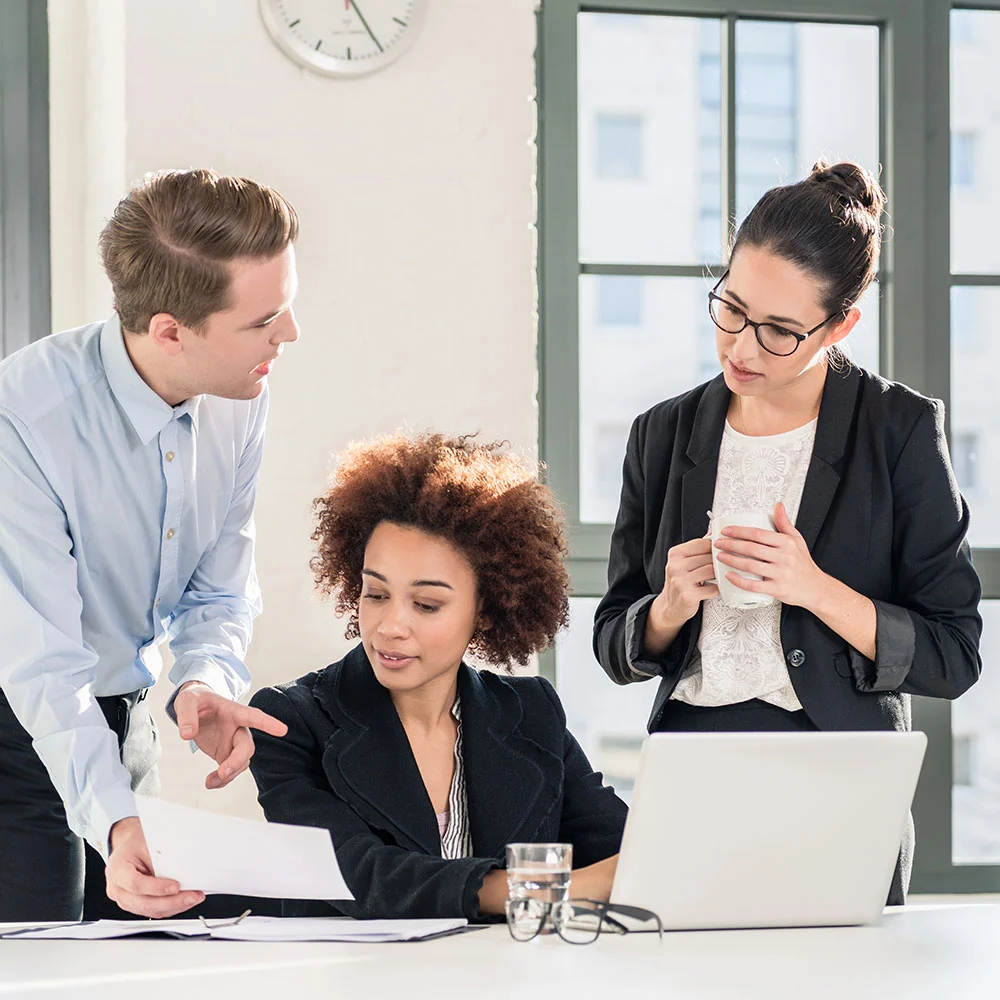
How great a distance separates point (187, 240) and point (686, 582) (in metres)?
0.78

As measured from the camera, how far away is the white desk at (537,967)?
115cm

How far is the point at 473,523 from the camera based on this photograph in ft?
6.22

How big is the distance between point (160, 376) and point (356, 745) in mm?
565

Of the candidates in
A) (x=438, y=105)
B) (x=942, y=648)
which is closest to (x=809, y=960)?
(x=942, y=648)

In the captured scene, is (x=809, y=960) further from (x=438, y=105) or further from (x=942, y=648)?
→ (x=438, y=105)

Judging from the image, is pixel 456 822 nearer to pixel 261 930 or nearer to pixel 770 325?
pixel 261 930

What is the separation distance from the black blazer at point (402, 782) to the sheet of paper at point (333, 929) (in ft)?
0.27

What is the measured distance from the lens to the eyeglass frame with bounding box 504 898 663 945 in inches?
52.1

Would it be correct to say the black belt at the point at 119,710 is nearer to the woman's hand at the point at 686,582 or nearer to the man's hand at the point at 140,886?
the man's hand at the point at 140,886

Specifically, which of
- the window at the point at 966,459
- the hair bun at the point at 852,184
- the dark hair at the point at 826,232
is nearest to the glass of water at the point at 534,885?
the dark hair at the point at 826,232

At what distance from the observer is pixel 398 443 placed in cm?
200

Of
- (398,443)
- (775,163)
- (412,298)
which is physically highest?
(775,163)

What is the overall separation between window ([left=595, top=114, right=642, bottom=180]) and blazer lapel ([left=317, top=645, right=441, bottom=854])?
1.74 meters

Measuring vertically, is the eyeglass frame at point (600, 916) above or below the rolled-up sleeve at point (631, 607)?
below
